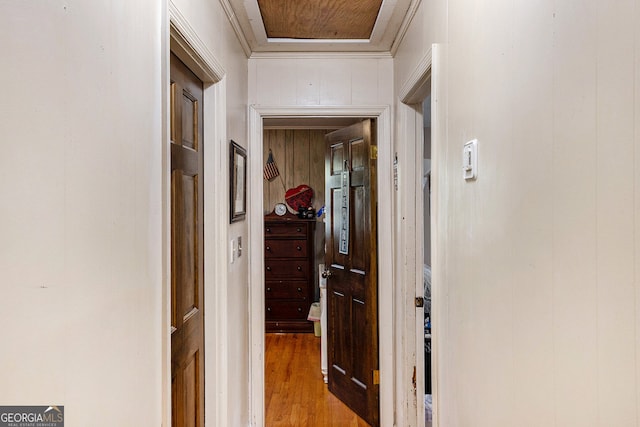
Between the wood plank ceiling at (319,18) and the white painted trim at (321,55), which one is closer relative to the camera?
the wood plank ceiling at (319,18)

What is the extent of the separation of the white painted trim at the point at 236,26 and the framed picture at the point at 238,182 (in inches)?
23.6

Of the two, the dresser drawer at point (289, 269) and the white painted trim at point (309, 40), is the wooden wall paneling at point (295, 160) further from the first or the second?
the white painted trim at point (309, 40)

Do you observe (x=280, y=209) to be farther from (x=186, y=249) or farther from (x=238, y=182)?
(x=186, y=249)

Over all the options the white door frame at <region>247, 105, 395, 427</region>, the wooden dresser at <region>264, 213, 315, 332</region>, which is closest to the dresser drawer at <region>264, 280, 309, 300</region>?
the wooden dresser at <region>264, 213, 315, 332</region>

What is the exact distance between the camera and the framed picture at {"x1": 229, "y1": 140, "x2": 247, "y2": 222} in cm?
202

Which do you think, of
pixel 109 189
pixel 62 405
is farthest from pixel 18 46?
pixel 62 405

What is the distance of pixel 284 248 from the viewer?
454 centimetres

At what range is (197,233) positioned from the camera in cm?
171

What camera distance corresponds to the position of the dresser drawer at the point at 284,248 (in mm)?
4527

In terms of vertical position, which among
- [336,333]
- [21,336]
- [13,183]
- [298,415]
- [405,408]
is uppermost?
[13,183]

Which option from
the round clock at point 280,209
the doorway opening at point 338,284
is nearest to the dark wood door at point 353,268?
the doorway opening at point 338,284

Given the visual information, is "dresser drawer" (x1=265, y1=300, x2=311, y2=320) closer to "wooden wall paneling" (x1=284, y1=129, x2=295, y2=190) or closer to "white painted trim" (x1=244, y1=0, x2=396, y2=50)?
"wooden wall paneling" (x1=284, y1=129, x2=295, y2=190)

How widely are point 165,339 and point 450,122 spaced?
1148 millimetres

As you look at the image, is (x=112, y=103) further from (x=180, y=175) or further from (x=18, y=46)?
(x=180, y=175)
